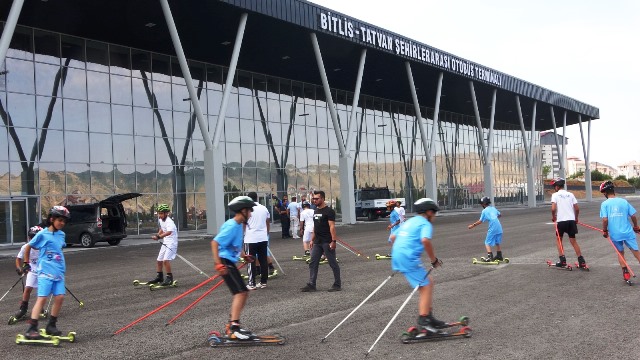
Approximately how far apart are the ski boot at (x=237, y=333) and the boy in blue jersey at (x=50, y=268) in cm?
229

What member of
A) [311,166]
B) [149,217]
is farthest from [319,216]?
[311,166]

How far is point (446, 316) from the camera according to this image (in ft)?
25.0

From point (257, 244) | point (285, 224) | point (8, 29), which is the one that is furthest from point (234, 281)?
point (285, 224)

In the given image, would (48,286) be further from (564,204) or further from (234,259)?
(564,204)

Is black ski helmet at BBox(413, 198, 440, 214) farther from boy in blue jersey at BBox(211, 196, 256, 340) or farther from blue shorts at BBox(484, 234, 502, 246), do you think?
blue shorts at BBox(484, 234, 502, 246)

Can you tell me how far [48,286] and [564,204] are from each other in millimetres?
9530

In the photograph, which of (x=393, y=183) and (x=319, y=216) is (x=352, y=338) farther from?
(x=393, y=183)

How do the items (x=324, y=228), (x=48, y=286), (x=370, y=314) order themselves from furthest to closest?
(x=324, y=228), (x=370, y=314), (x=48, y=286)

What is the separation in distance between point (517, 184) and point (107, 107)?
2032 inches

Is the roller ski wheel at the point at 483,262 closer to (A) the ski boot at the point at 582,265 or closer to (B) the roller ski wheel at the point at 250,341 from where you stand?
(A) the ski boot at the point at 582,265

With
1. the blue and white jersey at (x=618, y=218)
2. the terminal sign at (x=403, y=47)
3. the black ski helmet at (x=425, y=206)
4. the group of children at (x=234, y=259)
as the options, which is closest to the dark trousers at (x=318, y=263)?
the group of children at (x=234, y=259)

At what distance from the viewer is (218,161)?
88.6ft

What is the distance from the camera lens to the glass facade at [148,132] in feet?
84.9

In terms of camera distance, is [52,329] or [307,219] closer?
[52,329]
